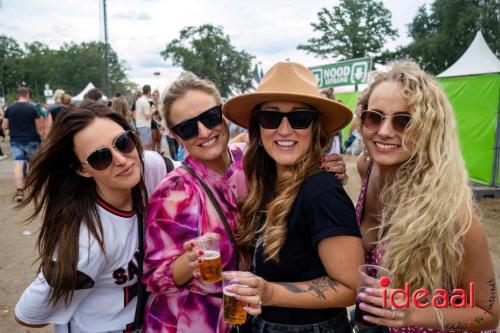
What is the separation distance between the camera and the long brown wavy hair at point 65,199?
178cm

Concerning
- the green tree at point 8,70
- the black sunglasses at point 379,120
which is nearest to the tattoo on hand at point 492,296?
the black sunglasses at point 379,120

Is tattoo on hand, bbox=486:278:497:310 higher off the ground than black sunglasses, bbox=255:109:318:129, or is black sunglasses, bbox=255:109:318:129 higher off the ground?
black sunglasses, bbox=255:109:318:129

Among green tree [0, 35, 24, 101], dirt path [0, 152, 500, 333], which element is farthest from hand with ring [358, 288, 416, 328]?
green tree [0, 35, 24, 101]

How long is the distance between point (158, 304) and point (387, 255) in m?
1.19

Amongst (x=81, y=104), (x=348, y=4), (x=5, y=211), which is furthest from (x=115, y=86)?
(x=81, y=104)

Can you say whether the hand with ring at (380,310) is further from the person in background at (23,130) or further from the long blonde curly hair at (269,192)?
the person in background at (23,130)

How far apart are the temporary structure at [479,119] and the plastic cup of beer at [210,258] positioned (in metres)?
8.03

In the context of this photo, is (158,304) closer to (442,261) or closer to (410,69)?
(442,261)

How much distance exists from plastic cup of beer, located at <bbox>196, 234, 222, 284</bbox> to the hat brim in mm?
736

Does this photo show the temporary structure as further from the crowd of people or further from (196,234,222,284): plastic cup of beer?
(196,234,222,284): plastic cup of beer

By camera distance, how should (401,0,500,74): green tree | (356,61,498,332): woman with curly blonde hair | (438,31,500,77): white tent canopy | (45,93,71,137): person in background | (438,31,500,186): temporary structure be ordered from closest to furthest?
1. (356,61,498,332): woman with curly blonde hair
2. (438,31,500,186): temporary structure
3. (45,93,71,137): person in background
4. (438,31,500,77): white tent canopy
5. (401,0,500,74): green tree

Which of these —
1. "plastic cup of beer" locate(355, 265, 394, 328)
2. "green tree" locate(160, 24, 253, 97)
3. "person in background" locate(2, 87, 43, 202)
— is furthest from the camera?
"green tree" locate(160, 24, 253, 97)

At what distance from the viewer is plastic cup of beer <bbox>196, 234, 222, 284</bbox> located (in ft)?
5.52

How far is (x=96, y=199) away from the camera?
203 cm
